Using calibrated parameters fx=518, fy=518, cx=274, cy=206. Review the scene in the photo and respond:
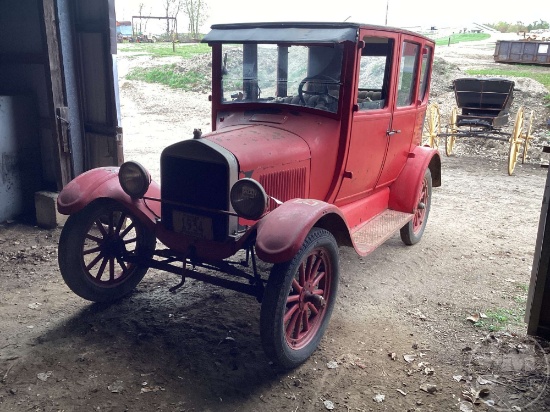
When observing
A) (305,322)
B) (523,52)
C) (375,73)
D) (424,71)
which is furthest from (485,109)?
(523,52)

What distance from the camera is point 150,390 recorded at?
2.97 m

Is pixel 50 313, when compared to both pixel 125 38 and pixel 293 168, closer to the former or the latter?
pixel 293 168

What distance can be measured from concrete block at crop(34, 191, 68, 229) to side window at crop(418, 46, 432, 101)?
12.9 ft

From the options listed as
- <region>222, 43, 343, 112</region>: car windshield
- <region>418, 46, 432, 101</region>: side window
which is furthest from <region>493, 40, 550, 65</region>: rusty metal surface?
<region>222, 43, 343, 112</region>: car windshield

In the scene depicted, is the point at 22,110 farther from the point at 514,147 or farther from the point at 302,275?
the point at 514,147

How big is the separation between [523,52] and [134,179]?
18.7 metres

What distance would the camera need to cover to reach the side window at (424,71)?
5.20 meters

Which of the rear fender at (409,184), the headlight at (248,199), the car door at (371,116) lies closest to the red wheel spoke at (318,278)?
the headlight at (248,199)

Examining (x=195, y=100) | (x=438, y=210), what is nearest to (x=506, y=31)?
(x=195, y=100)

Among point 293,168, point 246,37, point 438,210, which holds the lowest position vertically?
point 438,210

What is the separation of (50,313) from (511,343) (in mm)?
3290

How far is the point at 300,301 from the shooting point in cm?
329

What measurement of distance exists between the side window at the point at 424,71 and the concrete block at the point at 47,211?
3945mm

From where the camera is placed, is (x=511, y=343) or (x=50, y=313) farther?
(x=50, y=313)
